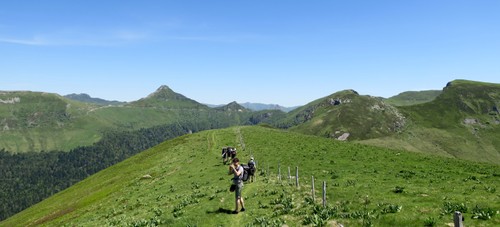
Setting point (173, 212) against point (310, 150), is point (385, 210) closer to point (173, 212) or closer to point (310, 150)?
point (173, 212)

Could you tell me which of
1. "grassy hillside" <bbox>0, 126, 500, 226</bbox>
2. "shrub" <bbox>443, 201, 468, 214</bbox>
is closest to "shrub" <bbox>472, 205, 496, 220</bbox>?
"grassy hillside" <bbox>0, 126, 500, 226</bbox>

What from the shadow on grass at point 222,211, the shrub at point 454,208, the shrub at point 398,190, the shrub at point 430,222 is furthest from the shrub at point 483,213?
the shadow on grass at point 222,211

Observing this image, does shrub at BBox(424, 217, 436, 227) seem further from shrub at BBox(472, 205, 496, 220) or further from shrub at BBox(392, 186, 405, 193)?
shrub at BBox(392, 186, 405, 193)

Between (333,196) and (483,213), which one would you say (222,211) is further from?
(483,213)

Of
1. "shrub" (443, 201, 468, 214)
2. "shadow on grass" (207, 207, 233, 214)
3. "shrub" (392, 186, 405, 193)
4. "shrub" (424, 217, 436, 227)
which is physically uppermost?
"shrub" (443, 201, 468, 214)

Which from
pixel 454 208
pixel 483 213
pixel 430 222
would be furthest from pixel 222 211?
pixel 483 213

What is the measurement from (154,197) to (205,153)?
3454cm

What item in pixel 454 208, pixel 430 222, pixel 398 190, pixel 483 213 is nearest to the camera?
pixel 430 222

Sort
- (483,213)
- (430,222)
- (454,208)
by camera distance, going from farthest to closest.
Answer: (454,208) < (483,213) < (430,222)

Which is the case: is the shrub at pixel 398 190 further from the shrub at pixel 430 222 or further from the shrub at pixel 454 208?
the shrub at pixel 430 222

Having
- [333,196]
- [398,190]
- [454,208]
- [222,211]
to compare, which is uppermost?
[454,208]

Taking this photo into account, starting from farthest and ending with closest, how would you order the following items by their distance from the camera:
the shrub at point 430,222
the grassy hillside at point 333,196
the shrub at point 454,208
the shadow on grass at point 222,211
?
the shadow on grass at point 222,211, the grassy hillside at point 333,196, the shrub at point 454,208, the shrub at point 430,222

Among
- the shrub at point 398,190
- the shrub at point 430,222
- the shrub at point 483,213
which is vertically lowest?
the shrub at point 398,190

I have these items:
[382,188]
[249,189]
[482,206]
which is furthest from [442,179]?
[249,189]
